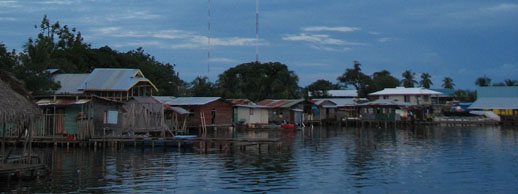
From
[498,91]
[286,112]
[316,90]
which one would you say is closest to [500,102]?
[498,91]

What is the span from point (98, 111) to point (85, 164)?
10941 mm

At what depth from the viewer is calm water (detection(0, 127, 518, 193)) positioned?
62.2ft

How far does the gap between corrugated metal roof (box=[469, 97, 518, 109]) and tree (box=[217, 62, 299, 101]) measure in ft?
92.7

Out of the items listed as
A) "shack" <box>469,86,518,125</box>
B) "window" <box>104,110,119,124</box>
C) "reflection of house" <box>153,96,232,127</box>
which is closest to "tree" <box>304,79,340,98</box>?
"shack" <box>469,86,518,125</box>

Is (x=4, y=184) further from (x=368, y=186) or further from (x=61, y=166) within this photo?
Result: (x=368, y=186)

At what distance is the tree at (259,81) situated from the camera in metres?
78.8

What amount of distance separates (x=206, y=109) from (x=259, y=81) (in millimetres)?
24003

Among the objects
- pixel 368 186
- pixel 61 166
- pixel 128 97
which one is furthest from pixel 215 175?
pixel 128 97

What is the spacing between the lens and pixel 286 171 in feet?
75.9

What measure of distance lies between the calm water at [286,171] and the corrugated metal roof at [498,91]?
51.4m

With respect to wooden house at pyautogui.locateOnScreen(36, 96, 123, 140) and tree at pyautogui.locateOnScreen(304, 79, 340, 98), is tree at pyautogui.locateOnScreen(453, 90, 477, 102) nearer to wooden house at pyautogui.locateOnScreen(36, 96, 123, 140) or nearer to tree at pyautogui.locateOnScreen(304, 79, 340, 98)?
tree at pyautogui.locateOnScreen(304, 79, 340, 98)

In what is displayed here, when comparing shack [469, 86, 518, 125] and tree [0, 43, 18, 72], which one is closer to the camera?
tree [0, 43, 18, 72]

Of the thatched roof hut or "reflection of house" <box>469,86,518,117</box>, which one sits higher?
"reflection of house" <box>469,86,518,117</box>

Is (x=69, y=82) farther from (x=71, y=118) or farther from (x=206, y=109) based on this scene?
(x=206, y=109)
